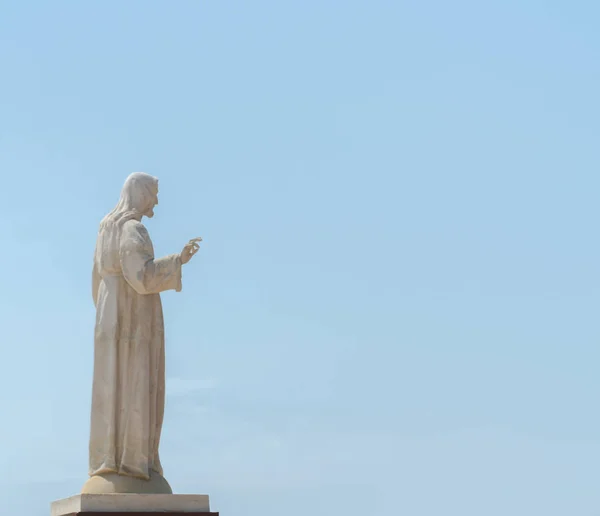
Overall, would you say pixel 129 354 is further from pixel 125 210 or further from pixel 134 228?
pixel 125 210

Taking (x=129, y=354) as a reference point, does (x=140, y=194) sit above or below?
above

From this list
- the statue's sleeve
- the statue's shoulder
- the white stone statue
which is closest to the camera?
the white stone statue

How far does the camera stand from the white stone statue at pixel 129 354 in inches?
655

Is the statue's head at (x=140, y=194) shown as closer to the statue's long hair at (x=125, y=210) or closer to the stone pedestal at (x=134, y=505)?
the statue's long hair at (x=125, y=210)

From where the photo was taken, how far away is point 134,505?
16031mm

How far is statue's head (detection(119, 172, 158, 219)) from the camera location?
1748 cm

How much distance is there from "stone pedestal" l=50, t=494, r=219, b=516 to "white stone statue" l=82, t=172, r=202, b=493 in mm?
380

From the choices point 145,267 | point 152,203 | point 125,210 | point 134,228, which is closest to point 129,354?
point 145,267

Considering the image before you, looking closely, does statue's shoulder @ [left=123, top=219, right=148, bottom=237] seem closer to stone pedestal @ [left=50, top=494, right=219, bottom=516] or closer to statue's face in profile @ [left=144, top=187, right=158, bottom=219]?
statue's face in profile @ [left=144, top=187, right=158, bottom=219]

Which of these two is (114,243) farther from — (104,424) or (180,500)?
(180,500)

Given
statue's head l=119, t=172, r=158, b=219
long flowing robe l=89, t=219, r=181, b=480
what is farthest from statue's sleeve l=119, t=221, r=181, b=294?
statue's head l=119, t=172, r=158, b=219

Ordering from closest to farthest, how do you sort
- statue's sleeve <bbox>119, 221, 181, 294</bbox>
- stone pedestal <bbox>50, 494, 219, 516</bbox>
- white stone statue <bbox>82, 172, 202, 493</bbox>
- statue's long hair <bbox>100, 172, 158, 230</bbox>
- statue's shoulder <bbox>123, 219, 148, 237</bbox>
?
stone pedestal <bbox>50, 494, 219, 516</bbox> < white stone statue <bbox>82, 172, 202, 493</bbox> < statue's sleeve <bbox>119, 221, 181, 294</bbox> < statue's shoulder <bbox>123, 219, 148, 237</bbox> < statue's long hair <bbox>100, 172, 158, 230</bbox>

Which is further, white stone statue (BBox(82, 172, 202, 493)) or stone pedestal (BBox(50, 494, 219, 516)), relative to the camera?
white stone statue (BBox(82, 172, 202, 493))

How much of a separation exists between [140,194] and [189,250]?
45.8 inches
